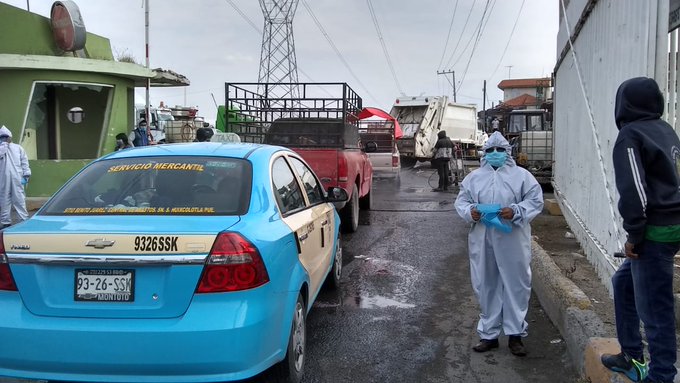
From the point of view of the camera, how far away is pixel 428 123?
25016 mm

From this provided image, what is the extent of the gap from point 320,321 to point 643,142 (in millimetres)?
3237

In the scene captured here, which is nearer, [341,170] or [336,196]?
[336,196]

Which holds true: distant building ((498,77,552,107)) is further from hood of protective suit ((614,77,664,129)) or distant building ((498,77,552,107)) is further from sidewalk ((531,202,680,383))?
hood of protective suit ((614,77,664,129))

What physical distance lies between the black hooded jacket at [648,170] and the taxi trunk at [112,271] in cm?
220

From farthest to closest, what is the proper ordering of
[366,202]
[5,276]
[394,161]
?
[394,161] < [366,202] < [5,276]

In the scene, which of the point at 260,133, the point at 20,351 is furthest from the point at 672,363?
the point at 260,133

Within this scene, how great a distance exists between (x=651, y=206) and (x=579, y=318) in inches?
59.5

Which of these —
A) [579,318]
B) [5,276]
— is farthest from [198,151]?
[579,318]

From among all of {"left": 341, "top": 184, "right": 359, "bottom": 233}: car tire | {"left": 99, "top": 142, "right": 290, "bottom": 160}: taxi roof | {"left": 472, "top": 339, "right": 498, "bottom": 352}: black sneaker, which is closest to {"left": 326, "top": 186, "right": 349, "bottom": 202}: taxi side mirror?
{"left": 99, "top": 142, "right": 290, "bottom": 160}: taxi roof

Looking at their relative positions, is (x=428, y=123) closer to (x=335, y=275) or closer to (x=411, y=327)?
(x=335, y=275)

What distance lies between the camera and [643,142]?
2945 mm

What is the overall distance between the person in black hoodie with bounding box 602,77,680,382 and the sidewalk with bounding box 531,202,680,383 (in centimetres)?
40

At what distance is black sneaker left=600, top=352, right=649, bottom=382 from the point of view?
3205 mm

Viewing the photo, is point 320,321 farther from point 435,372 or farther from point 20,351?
point 20,351
